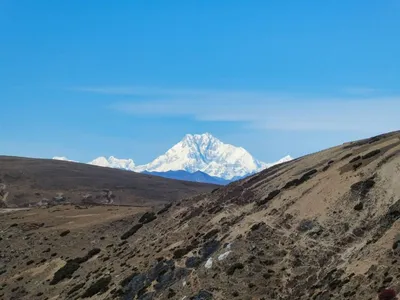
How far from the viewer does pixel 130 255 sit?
5903 cm

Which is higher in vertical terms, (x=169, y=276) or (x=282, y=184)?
(x=282, y=184)

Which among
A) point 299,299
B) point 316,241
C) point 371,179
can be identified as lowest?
point 299,299

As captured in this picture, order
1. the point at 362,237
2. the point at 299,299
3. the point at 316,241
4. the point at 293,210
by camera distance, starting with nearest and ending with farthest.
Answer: the point at 299,299, the point at 362,237, the point at 316,241, the point at 293,210

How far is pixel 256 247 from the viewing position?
45156 mm

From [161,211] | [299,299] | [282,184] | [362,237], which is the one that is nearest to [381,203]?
[362,237]

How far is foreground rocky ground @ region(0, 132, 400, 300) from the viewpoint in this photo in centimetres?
3719

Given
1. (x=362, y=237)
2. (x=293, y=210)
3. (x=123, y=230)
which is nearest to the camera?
(x=362, y=237)

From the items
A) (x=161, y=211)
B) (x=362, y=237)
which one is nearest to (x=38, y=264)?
(x=161, y=211)

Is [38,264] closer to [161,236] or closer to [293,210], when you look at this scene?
[161,236]

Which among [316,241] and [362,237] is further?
[316,241]

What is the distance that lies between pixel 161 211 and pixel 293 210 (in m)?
33.2

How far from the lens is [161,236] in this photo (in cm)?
6278

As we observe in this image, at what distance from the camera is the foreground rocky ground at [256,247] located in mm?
37188

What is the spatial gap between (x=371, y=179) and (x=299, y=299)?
19.0 metres
